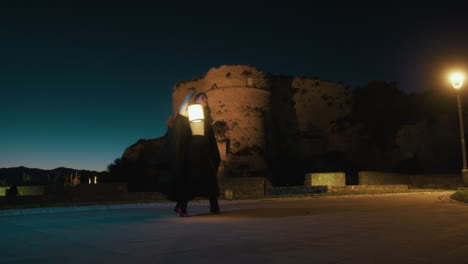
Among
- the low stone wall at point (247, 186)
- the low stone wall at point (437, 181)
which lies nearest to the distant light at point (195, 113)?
the low stone wall at point (247, 186)

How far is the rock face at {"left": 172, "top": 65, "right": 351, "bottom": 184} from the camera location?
44562mm

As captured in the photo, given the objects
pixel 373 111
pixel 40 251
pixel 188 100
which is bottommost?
pixel 40 251

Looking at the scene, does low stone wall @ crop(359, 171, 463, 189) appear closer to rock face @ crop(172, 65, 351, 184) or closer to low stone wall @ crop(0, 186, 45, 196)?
low stone wall @ crop(0, 186, 45, 196)

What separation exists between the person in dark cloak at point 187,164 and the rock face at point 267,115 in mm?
35343

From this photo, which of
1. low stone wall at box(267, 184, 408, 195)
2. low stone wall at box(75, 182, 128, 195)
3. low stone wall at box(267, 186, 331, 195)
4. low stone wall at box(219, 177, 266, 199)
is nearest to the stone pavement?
low stone wall at box(267, 184, 408, 195)

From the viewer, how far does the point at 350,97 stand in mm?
52938

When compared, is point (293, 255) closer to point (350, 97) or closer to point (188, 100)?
point (188, 100)

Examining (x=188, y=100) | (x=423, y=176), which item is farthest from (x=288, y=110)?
(x=188, y=100)

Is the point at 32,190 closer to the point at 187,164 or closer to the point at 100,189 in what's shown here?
the point at 100,189

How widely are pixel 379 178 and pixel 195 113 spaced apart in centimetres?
1891

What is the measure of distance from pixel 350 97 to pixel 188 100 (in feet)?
158

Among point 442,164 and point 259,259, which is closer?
point 259,259

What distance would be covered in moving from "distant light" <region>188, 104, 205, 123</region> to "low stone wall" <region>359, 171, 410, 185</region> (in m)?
17.0

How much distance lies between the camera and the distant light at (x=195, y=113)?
734cm
